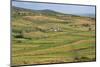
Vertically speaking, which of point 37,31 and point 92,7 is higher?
point 92,7

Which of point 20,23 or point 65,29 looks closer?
point 20,23

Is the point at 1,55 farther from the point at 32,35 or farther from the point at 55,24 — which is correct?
the point at 55,24

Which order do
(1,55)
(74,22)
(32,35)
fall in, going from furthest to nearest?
(74,22), (32,35), (1,55)

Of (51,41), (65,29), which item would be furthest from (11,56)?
(65,29)

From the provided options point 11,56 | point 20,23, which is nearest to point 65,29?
point 20,23

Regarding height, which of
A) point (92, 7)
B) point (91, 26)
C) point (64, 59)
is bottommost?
point (64, 59)

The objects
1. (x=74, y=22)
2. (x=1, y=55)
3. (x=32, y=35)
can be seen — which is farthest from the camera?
(x=74, y=22)
